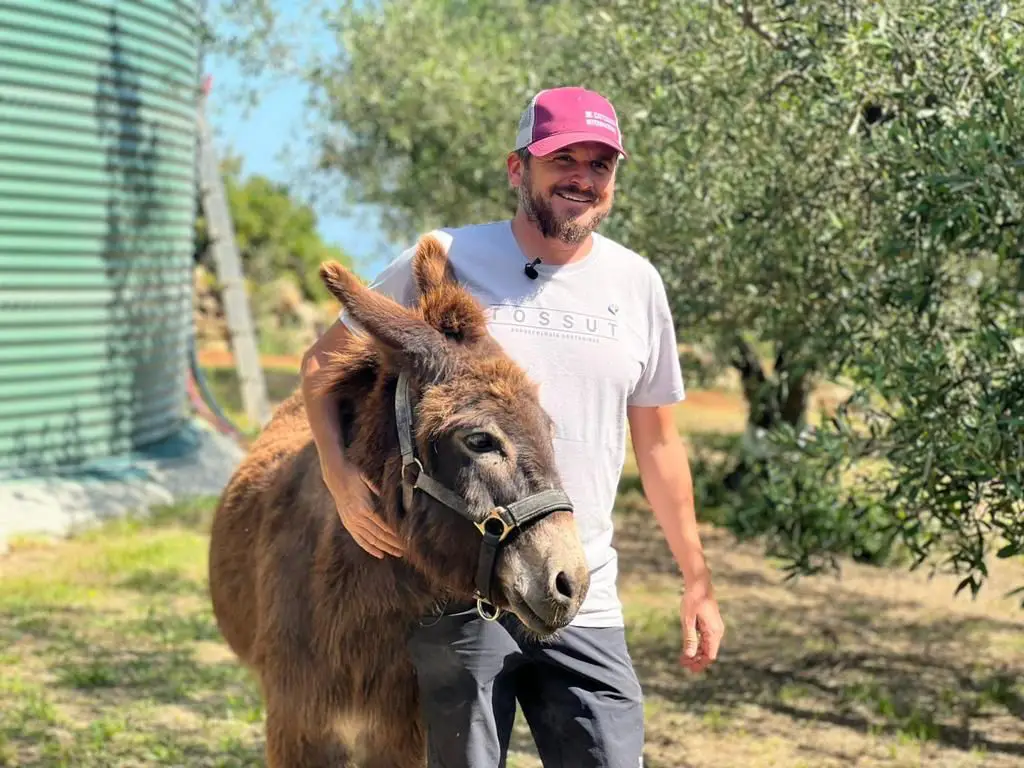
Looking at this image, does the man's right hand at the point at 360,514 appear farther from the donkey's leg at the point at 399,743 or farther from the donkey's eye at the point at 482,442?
the donkey's leg at the point at 399,743

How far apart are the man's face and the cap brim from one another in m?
0.05

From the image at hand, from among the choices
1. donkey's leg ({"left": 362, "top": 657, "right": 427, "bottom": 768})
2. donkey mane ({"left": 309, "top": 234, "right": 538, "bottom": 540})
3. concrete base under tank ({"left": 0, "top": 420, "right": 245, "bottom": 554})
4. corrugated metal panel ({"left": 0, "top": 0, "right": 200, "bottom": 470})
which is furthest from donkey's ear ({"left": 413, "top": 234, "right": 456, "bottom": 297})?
corrugated metal panel ({"left": 0, "top": 0, "right": 200, "bottom": 470})

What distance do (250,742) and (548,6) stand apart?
239 inches

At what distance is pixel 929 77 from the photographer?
4824 mm

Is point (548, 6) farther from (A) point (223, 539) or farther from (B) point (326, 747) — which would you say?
(B) point (326, 747)

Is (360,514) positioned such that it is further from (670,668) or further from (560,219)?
(670,668)

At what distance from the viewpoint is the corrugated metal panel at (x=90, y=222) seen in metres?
9.05

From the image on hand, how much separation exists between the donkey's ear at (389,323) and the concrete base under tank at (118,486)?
6778mm

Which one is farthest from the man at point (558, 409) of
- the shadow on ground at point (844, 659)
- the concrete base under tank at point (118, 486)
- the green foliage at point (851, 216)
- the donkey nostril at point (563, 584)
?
the concrete base under tank at point (118, 486)

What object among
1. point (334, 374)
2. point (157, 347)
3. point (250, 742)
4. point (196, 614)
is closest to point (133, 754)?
point (250, 742)

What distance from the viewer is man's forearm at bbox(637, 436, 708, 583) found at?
3.29 meters

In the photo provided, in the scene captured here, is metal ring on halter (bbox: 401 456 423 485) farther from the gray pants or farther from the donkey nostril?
the donkey nostril

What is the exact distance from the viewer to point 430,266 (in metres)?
2.97

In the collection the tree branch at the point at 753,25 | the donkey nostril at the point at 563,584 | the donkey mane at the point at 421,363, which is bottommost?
the donkey nostril at the point at 563,584
